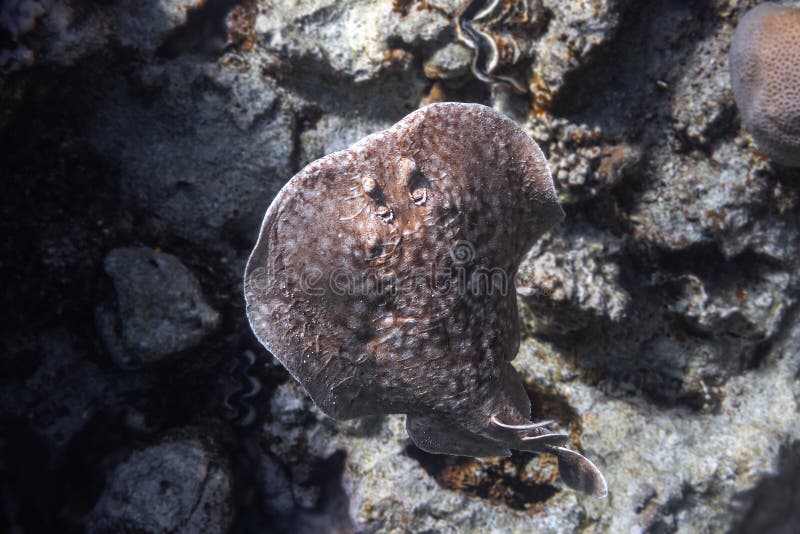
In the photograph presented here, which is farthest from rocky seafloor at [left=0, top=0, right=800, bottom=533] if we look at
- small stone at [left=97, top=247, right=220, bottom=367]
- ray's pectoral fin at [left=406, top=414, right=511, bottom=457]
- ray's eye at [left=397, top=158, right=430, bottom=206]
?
ray's eye at [left=397, top=158, right=430, bottom=206]

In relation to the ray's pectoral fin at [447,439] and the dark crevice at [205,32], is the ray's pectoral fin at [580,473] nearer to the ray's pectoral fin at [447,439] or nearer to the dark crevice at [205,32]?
the ray's pectoral fin at [447,439]

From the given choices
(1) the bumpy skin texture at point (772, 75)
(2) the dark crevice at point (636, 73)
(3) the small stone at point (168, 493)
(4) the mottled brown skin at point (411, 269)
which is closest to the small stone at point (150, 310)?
(3) the small stone at point (168, 493)

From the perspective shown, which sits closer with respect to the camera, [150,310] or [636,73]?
[150,310]

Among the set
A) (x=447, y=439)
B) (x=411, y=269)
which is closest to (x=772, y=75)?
(x=411, y=269)

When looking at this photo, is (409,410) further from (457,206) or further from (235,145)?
(235,145)

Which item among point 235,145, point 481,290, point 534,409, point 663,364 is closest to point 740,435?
point 663,364

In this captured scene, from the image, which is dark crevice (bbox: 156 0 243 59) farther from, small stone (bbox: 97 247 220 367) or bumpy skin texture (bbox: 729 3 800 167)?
bumpy skin texture (bbox: 729 3 800 167)

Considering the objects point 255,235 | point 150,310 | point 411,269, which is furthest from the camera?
point 255,235

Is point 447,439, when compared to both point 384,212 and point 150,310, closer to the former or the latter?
point 384,212
